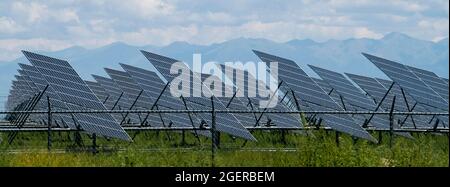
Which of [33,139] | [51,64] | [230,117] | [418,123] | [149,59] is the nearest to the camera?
[230,117]

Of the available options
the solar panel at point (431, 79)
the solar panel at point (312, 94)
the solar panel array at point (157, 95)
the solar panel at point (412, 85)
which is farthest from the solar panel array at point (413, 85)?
the solar panel array at point (157, 95)

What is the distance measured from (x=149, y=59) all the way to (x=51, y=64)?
9.84 feet

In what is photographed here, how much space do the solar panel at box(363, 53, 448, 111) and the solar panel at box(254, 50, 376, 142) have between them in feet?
6.48

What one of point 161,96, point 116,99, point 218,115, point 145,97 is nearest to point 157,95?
point 161,96

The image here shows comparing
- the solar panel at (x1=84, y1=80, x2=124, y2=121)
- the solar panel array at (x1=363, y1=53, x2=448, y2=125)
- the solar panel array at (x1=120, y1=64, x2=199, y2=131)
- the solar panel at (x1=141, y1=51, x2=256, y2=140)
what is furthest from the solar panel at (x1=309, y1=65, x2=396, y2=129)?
the solar panel at (x1=84, y1=80, x2=124, y2=121)

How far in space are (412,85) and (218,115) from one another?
6281 millimetres

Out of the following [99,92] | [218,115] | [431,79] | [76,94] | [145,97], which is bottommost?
[218,115]

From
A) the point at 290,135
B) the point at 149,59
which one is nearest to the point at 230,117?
the point at 149,59

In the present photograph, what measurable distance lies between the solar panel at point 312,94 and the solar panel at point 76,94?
16.5 feet

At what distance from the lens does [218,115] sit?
21859mm

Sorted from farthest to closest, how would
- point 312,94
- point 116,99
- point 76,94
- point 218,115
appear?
point 116,99 < point 312,94 < point 76,94 < point 218,115

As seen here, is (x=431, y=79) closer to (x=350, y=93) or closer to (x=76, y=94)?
(x=350, y=93)
